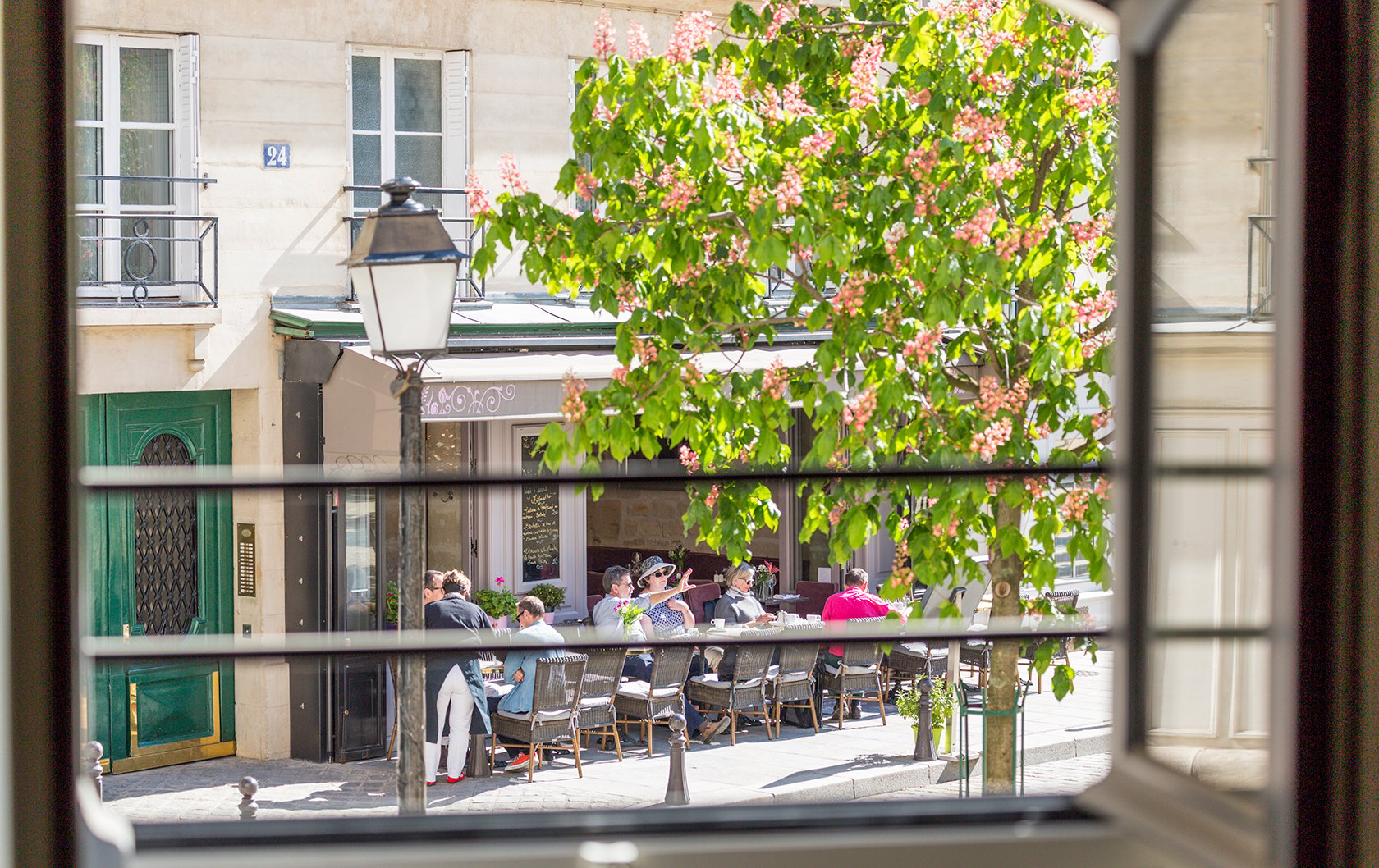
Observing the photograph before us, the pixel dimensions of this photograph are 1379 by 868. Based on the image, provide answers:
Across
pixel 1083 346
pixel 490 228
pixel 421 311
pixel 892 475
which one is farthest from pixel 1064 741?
pixel 892 475

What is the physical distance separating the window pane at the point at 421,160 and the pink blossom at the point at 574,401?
158 inches

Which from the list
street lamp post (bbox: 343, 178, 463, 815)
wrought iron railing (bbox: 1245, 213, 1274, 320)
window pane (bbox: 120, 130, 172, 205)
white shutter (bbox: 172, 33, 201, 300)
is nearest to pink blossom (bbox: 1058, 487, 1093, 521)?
street lamp post (bbox: 343, 178, 463, 815)

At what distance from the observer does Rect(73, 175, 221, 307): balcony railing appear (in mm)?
6750

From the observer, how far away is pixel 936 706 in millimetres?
5492

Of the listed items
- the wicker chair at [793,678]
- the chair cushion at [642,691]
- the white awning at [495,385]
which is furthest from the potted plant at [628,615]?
the white awning at [495,385]

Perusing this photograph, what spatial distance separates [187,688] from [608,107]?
14.8 feet

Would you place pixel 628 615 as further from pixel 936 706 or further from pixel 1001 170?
pixel 1001 170

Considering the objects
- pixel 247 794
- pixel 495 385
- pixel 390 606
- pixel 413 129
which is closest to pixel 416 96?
pixel 413 129

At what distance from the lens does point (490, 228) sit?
3.93 metres

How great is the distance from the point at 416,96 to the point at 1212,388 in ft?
21.4

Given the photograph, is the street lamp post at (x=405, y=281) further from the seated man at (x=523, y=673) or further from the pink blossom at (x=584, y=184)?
the seated man at (x=523, y=673)

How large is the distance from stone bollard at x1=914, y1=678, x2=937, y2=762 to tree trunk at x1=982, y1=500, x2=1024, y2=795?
1333 mm

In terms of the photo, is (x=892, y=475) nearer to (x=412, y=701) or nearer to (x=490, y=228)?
(x=412, y=701)

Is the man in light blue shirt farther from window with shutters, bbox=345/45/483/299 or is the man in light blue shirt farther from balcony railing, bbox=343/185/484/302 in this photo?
window with shutters, bbox=345/45/483/299
